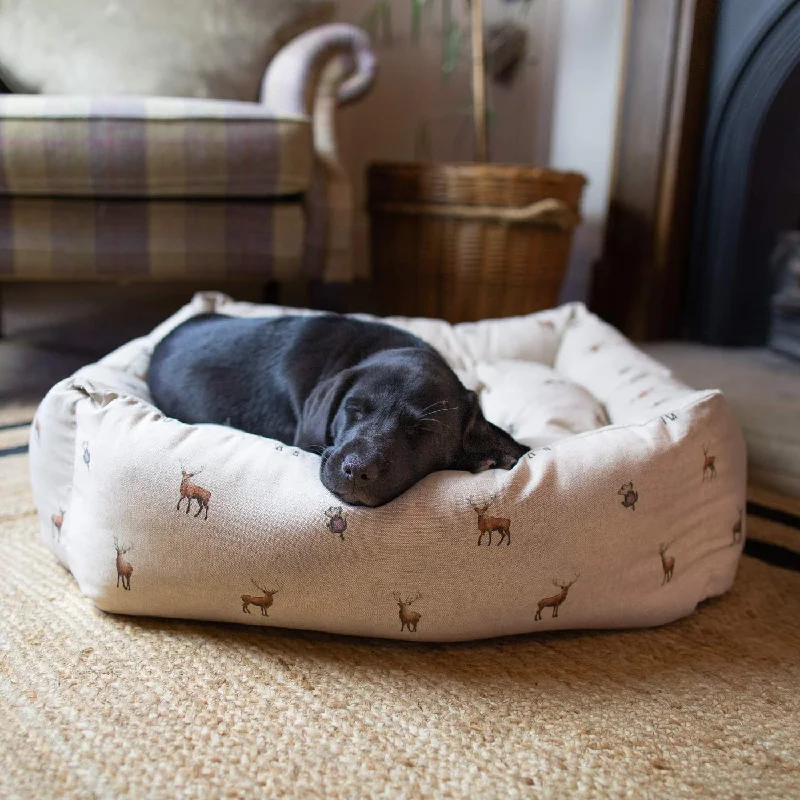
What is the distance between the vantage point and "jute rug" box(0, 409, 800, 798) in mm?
793

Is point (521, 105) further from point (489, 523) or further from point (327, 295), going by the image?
point (489, 523)

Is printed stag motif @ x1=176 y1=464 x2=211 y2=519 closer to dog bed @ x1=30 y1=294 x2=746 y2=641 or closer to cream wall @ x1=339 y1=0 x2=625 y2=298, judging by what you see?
dog bed @ x1=30 y1=294 x2=746 y2=641

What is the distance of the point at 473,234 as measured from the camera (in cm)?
245

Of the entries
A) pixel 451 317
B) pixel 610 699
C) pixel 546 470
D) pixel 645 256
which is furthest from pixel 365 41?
pixel 610 699

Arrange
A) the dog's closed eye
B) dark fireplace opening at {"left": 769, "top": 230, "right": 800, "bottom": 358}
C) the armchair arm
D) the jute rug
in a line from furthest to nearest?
the armchair arm, dark fireplace opening at {"left": 769, "top": 230, "right": 800, "bottom": 358}, the dog's closed eye, the jute rug

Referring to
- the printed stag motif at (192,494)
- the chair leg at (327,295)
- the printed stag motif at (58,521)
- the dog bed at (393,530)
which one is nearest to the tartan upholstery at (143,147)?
the chair leg at (327,295)

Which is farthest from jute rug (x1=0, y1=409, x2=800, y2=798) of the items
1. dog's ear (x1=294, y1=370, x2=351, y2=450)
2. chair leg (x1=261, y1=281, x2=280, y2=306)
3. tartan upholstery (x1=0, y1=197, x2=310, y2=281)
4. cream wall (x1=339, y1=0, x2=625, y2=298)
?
cream wall (x1=339, y1=0, x2=625, y2=298)

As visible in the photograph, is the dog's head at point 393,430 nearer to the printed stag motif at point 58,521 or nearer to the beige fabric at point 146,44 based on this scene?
the printed stag motif at point 58,521

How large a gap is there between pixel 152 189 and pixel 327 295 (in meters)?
0.56

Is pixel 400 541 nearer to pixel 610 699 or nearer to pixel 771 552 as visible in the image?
pixel 610 699

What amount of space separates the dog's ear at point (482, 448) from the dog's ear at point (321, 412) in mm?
188

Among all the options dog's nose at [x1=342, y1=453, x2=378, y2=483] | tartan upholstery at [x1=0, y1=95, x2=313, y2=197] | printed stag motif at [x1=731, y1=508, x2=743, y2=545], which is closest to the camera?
dog's nose at [x1=342, y1=453, x2=378, y2=483]

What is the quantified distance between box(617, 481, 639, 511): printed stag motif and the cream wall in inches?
78.4

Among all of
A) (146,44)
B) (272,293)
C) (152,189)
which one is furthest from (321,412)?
(146,44)
